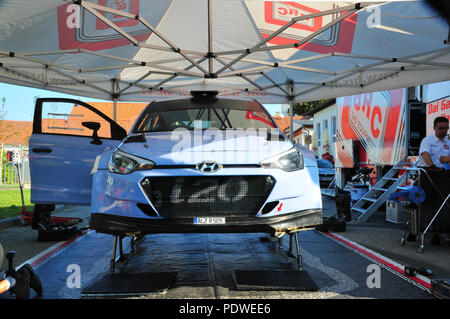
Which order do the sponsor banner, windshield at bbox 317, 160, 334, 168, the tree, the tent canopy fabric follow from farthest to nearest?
the tree → windshield at bbox 317, 160, 334, 168 → the sponsor banner → the tent canopy fabric

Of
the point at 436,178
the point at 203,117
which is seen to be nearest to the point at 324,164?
the point at 436,178

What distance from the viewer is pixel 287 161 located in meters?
3.69

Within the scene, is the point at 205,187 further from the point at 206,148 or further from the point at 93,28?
the point at 93,28

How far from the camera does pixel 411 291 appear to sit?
141 inches

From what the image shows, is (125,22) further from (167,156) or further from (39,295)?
(39,295)

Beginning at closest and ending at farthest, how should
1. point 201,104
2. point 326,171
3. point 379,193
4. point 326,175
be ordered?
point 201,104 < point 379,193 < point 326,175 < point 326,171

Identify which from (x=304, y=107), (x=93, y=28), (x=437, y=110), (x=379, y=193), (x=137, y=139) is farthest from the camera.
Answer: (x=304, y=107)

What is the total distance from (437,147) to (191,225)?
16.4 ft

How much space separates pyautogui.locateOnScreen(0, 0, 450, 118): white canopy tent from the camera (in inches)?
270

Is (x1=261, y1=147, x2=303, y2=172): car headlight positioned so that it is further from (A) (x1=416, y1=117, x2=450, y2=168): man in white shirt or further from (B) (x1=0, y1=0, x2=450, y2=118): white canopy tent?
(A) (x1=416, y1=117, x2=450, y2=168): man in white shirt

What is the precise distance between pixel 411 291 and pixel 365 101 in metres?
9.36

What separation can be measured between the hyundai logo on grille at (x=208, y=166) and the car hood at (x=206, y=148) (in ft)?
0.15

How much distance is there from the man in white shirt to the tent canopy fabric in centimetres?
128

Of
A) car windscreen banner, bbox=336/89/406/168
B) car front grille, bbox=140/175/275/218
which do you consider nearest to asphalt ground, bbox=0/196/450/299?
car front grille, bbox=140/175/275/218
